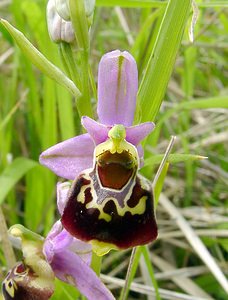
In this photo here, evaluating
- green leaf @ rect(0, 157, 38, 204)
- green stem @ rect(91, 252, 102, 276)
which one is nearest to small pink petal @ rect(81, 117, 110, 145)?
green stem @ rect(91, 252, 102, 276)

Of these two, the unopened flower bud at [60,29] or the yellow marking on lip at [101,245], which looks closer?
the yellow marking on lip at [101,245]

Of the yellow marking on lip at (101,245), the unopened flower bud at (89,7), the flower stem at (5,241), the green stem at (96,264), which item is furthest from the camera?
the flower stem at (5,241)

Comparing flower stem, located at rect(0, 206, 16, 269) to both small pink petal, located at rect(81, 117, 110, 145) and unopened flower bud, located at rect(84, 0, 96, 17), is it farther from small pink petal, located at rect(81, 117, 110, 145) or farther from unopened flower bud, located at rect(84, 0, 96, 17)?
unopened flower bud, located at rect(84, 0, 96, 17)

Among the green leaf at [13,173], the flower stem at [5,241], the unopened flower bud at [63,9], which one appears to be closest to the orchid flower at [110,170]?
the unopened flower bud at [63,9]

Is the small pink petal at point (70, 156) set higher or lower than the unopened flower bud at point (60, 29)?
lower

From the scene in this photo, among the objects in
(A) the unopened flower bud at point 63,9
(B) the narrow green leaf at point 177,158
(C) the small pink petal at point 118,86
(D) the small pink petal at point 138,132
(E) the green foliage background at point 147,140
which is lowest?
(E) the green foliage background at point 147,140

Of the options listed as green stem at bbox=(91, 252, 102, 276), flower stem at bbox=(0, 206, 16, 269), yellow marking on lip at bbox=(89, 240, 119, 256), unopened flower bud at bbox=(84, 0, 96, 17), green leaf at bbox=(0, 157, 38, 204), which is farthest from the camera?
green leaf at bbox=(0, 157, 38, 204)

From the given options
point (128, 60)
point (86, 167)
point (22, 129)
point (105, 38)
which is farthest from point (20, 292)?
point (105, 38)

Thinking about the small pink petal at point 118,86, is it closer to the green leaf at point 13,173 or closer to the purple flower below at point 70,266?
the purple flower below at point 70,266
